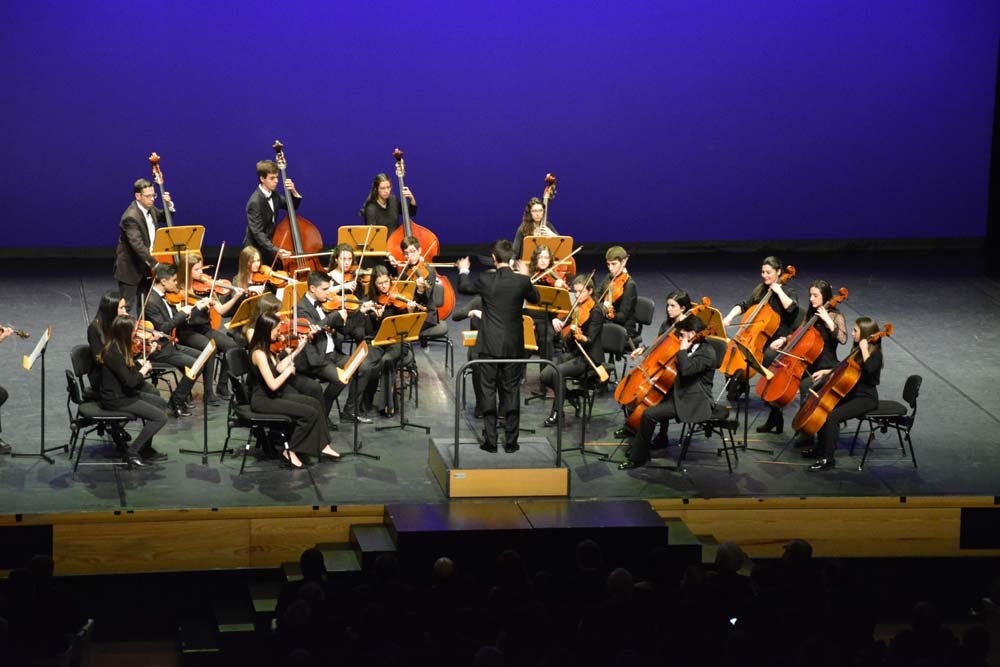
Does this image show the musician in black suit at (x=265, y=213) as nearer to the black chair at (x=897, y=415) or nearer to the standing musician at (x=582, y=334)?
the standing musician at (x=582, y=334)

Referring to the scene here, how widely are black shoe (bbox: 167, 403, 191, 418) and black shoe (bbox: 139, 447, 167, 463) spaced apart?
33.9 inches

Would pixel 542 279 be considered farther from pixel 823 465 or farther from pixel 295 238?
pixel 823 465

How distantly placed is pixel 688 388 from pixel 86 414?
3517 millimetres

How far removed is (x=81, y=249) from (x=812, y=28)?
7435 millimetres

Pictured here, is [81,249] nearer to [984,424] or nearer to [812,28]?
[812,28]

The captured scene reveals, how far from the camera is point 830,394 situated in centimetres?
936

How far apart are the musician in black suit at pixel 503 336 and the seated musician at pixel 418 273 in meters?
1.36

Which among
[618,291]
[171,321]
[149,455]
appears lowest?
[149,455]

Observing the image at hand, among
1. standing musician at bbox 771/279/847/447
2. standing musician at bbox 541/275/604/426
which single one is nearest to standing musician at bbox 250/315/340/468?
standing musician at bbox 541/275/604/426

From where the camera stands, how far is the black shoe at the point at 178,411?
1007 cm

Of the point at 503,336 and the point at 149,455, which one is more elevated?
→ the point at 503,336

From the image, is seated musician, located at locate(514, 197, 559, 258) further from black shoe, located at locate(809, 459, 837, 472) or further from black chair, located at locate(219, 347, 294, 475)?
black shoe, located at locate(809, 459, 837, 472)

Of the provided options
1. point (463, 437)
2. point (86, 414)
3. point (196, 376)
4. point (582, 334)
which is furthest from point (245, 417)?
point (582, 334)

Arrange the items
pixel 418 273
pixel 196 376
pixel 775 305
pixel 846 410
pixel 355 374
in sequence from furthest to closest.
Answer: pixel 418 273
pixel 775 305
pixel 355 374
pixel 846 410
pixel 196 376
